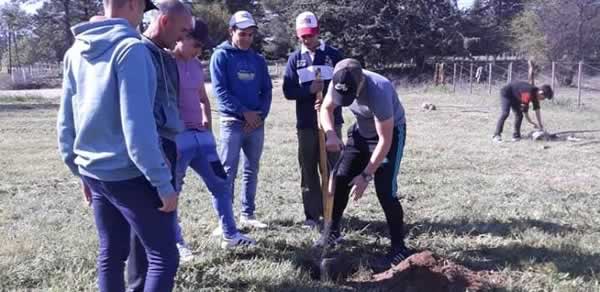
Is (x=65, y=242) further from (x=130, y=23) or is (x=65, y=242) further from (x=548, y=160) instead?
(x=548, y=160)

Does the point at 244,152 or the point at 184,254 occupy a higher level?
the point at 244,152

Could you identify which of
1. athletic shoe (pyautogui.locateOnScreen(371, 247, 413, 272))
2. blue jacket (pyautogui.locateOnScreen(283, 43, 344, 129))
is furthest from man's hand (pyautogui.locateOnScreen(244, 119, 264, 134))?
athletic shoe (pyautogui.locateOnScreen(371, 247, 413, 272))

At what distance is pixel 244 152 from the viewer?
5.11 meters

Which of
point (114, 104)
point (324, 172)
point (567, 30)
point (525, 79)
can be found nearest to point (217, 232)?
point (324, 172)

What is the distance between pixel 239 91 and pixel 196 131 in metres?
0.87

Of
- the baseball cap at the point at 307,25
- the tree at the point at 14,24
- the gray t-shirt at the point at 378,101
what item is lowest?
the gray t-shirt at the point at 378,101

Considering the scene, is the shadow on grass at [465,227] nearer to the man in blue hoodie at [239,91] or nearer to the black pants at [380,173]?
the black pants at [380,173]

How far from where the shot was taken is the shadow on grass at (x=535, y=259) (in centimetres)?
428

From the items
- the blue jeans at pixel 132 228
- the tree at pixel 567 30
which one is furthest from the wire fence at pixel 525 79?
the blue jeans at pixel 132 228

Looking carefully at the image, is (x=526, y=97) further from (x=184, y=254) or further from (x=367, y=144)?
(x=184, y=254)

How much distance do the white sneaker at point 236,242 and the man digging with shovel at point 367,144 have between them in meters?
0.54

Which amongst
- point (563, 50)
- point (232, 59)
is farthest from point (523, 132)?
point (563, 50)

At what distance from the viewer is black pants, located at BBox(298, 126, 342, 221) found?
5219mm

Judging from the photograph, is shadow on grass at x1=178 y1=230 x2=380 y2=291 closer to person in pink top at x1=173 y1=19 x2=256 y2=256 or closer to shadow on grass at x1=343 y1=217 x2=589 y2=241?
person in pink top at x1=173 y1=19 x2=256 y2=256
